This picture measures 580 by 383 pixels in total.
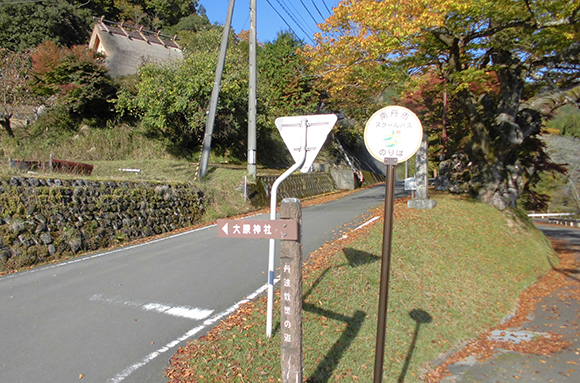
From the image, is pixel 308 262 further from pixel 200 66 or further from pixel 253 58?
pixel 200 66

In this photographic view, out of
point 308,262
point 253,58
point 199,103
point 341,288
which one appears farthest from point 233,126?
point 341,288

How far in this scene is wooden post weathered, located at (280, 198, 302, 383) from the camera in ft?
12.1

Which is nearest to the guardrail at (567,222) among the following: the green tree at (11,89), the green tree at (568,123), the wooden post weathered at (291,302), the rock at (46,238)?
the green tree at (568,123)

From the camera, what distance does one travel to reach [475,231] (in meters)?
12.3

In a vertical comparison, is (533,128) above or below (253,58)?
below

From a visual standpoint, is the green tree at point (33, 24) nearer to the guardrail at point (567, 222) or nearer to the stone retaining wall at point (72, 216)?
the stone retaining wall at point (72, 216)

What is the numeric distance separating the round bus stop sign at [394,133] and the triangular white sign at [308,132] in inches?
16.8

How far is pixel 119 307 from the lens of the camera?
5855mm

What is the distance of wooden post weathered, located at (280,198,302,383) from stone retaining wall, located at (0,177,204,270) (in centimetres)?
650

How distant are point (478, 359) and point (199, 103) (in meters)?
17.4

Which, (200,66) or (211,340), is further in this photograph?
(200,66)

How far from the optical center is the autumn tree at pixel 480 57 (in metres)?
10.9

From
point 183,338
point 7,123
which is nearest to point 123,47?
point 7,123

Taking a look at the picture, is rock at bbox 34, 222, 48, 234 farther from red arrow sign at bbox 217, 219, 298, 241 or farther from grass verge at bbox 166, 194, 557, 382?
red arrow sign at bbox 217, 219, 298, 241
